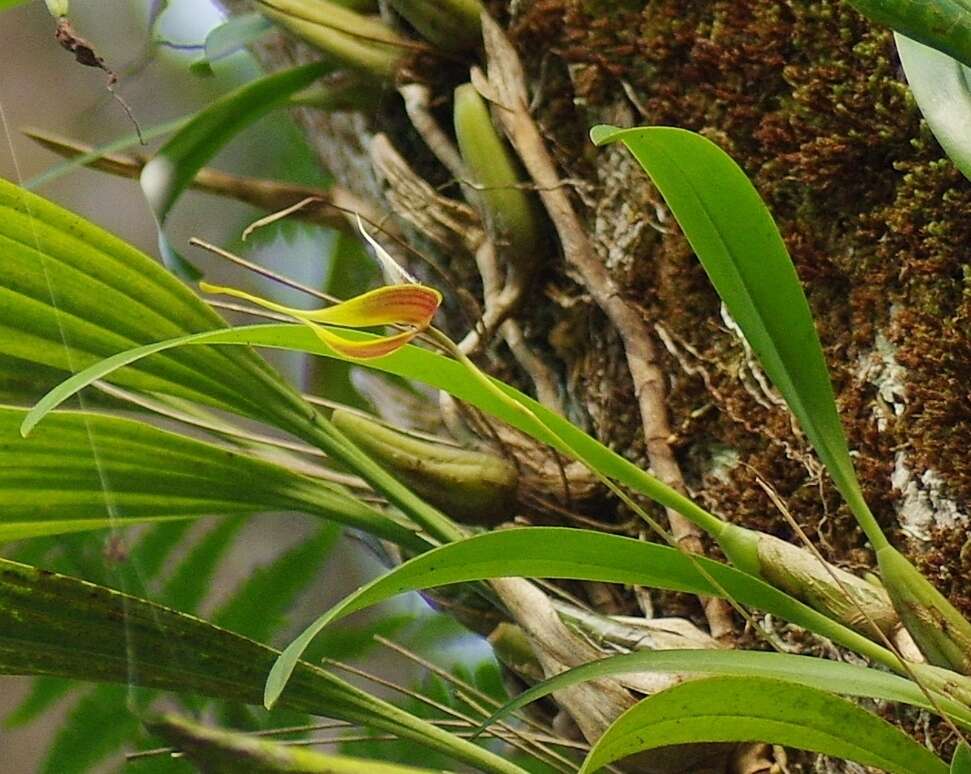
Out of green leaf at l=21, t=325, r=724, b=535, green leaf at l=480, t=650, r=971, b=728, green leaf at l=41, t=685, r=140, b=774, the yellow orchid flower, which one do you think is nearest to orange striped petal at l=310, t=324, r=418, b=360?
the yellow orchid flower

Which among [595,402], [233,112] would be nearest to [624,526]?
[595,402]

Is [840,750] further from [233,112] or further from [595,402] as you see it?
[233,112]

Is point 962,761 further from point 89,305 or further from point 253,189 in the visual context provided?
point 253,189

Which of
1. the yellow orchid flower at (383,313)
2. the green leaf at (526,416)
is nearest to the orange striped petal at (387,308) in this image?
the yellow orchid flower at (383,313)

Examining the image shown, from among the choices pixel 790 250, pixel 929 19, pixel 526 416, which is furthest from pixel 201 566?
pixel 929 19

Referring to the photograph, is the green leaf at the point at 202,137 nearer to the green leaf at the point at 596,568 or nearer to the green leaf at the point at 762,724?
the green leaf at the point at 596,568

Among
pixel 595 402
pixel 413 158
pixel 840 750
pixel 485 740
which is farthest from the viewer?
pixel 413 158
